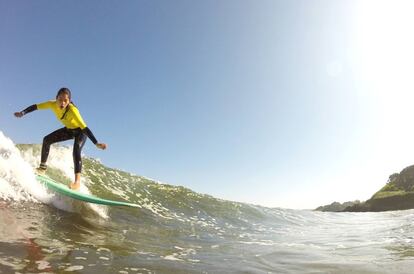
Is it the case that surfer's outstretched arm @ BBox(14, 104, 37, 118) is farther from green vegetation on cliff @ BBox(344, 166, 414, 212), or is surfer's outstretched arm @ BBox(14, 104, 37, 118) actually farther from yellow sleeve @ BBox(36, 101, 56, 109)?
green vegetation on cliff @ BBox(344, 166, 414, 212)

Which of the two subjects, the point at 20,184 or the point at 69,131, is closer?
the point at 20,184

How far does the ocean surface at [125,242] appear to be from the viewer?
252 inches

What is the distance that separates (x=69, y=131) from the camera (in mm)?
10992

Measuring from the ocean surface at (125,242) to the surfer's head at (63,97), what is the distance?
2280 millimetres

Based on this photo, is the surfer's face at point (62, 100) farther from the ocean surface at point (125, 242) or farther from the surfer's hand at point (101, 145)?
the ocean surface at point (125, 242)

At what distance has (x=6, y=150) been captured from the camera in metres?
11.2

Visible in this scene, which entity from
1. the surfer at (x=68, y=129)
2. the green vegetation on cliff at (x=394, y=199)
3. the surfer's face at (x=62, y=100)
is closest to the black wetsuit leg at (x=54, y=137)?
the surfer at (x=68, y=129)

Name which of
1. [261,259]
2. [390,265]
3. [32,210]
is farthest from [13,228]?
[390,265]

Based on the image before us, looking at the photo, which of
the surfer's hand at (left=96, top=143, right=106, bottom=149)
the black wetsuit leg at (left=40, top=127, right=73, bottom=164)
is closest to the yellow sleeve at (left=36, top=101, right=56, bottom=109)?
the black wetsuit leg at (left=40, top=127, right=73, bottom=164)

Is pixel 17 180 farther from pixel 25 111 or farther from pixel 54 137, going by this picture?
pixel 25 111

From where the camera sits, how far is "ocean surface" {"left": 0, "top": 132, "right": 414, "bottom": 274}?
6406 millimetres

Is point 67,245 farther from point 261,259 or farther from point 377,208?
point 377,208

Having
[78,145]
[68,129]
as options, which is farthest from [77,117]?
[78,145]

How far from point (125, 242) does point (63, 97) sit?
4360 millimetres
